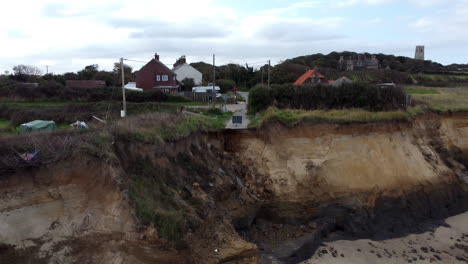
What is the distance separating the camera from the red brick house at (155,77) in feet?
158

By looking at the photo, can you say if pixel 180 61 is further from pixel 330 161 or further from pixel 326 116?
pixel 330 161

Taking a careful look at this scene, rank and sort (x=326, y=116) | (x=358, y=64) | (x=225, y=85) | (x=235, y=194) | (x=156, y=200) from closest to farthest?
(x=156, y=200) → (x=235, y=194) → (x=326, y=116) → (x=225, y=85) → (x=358, y=64)

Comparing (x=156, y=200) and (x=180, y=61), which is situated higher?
(x=180, y=61)

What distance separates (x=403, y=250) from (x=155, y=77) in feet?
119

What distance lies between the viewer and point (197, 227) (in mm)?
13633

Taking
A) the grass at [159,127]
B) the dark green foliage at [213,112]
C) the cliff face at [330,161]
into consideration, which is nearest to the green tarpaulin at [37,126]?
the grass at [159,127]

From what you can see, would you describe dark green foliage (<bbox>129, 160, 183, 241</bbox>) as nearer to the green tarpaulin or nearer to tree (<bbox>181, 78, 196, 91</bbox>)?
the green tarpaulin

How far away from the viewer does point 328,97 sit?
25547mm

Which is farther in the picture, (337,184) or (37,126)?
(337,184)

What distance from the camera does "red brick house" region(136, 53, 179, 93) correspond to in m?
48.2

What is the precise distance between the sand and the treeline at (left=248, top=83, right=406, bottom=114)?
8688mm

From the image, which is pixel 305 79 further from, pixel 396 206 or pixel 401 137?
pixel 396 206

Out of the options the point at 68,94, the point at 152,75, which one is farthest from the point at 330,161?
the point at 152,75

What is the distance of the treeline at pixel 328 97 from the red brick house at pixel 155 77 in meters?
24.0
